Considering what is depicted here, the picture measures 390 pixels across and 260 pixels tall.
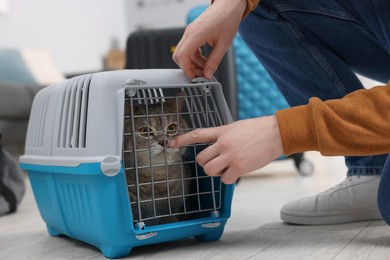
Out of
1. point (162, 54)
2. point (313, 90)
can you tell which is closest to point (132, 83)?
point (313, 90)

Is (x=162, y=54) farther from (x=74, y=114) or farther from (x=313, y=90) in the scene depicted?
(x=74, y=114)

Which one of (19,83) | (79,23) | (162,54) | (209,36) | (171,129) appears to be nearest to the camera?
(209,36)

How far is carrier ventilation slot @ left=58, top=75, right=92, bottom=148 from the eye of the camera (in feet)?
3.89

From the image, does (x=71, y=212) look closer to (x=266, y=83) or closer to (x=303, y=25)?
(x=303, y=25)

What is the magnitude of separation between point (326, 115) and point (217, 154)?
23cm

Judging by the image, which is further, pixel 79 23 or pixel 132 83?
pixel 79 23

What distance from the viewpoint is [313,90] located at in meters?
1.56

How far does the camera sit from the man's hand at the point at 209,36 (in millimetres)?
1214

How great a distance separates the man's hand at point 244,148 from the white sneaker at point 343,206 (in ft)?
1.59

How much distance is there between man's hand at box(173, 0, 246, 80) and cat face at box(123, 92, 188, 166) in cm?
10

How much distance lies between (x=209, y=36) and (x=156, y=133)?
0.89ft

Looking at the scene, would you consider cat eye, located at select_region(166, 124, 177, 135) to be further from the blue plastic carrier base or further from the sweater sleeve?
the sweater sleeve

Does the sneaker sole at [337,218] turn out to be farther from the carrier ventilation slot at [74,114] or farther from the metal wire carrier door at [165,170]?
the carrier ventilation slot at [74,114]

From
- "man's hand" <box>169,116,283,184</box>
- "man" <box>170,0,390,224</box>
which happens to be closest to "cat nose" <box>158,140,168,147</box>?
"man" <box>170,0,390,224</box>
